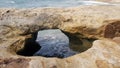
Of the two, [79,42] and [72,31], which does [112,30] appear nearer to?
[72,31]

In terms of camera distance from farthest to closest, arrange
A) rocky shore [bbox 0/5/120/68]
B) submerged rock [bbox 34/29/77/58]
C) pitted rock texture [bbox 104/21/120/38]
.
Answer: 1. submerged rock [bbox 34/29/77/58]
2. pitted rock texture [bbox 104/21/120/38]
3. rocky shore [bbox 0/5/120/68]

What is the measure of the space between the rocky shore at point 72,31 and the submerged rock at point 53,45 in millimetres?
210

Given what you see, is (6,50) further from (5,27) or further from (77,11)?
(77,11)

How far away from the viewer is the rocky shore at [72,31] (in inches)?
127

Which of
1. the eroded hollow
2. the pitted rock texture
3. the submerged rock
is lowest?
the submerged rock

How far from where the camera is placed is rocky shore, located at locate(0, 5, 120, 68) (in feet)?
10.6

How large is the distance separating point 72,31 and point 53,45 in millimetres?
1175

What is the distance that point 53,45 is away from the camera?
18.3 feet

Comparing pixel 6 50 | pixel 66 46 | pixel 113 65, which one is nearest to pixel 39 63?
pixel 6 50

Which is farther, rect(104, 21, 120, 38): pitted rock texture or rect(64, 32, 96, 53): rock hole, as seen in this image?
rect(64, 32, 96, 53): rock hole

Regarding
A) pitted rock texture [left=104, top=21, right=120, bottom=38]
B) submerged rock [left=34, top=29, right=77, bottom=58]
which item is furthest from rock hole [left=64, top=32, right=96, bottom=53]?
pitted rock texture [left=104, top=21, right=120, bottom=38]

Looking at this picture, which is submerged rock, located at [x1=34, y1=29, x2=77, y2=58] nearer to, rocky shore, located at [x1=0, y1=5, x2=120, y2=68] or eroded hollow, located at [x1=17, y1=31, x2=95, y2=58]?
eroded hollow, located at [x1=17, y1=31, x2=95, y2=58]

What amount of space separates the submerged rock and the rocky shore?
210 millimetres

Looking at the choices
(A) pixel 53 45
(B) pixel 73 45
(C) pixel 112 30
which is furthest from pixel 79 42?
(C) pixel 112 30
